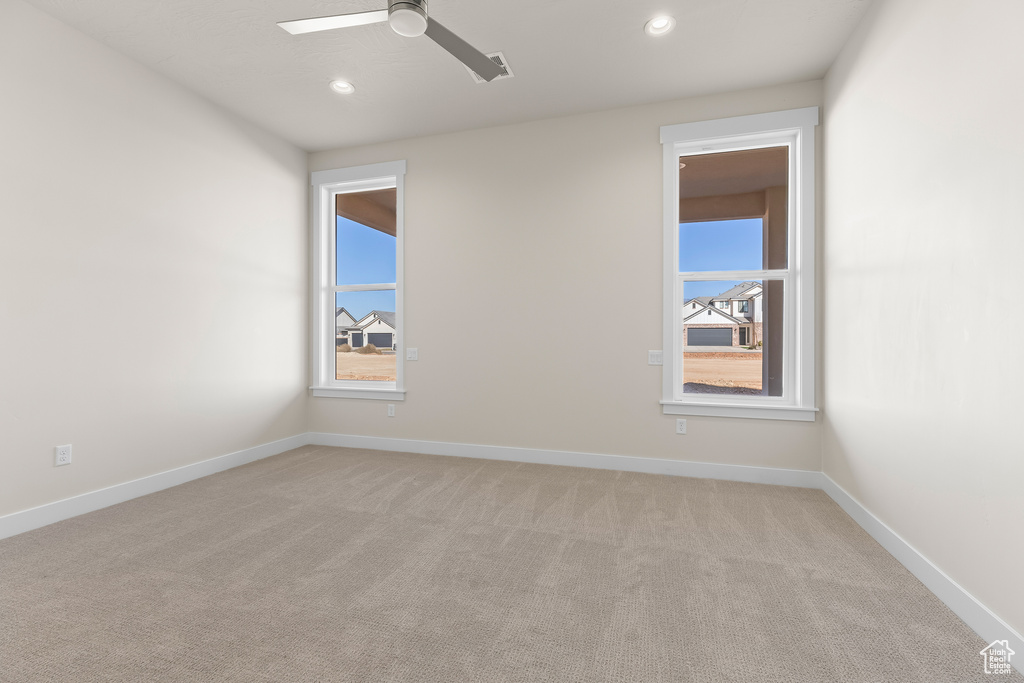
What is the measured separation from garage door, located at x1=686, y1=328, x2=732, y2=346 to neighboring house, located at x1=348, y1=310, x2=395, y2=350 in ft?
8.90

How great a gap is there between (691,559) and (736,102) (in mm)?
3210

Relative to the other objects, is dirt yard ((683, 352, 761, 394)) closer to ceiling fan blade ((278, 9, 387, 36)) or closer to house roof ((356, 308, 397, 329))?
house roof ((356, 308, 397, 329))

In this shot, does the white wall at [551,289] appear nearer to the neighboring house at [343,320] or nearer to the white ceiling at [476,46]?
the white ceiling at [476,46]

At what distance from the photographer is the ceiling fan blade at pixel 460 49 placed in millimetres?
2023

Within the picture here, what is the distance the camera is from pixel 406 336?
4.25m

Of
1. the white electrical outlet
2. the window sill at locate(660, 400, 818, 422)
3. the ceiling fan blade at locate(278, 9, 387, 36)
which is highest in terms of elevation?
the ceiling fan blade at locate(278, 9, 387, 36)

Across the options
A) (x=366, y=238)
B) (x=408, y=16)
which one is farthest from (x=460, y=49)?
(x=366, y=238)

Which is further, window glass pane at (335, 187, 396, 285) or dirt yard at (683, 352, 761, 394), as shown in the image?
window glass pane at (335, 187, 396, 285)

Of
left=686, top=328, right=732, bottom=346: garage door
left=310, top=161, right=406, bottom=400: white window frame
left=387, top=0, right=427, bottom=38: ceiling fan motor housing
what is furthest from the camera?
left=310, top=161, right=406, bottom=400: white window frame

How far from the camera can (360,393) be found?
4.39 metres

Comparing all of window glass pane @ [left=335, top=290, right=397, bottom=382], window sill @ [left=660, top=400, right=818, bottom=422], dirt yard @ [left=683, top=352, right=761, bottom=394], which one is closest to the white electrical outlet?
window glass pane @ [left=335, top=290, right=397, bottom=382]

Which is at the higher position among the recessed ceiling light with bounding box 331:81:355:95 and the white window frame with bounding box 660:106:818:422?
the recessed ceiling light with bounding box 331:81:355:95

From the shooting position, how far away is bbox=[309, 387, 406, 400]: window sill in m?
4.27

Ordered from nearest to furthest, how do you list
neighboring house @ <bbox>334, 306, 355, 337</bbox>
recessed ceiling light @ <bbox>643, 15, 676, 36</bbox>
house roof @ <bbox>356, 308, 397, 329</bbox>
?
recessed ceiling light @ <bbox>643, 15, 676, 36</bbox>, house roof @ <bbox>356, 308, 397, 329</bbox>, neighboring house @ <bbox>334, 306, 355, 337</bbox>
